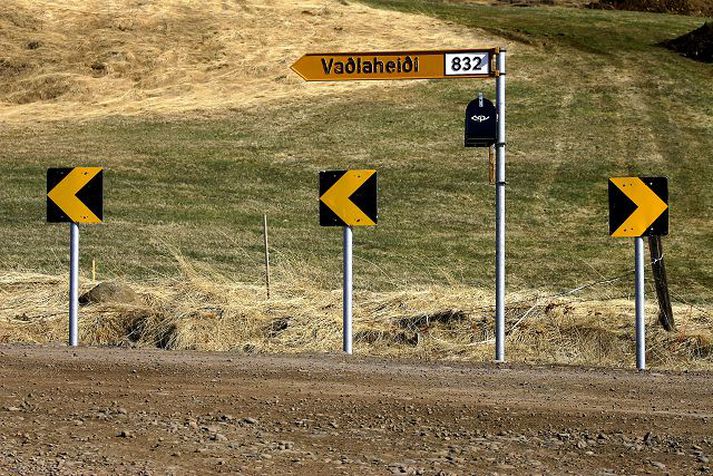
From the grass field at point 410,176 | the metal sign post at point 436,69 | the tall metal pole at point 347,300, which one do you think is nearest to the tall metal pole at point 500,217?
the metal sign post at point 436,69

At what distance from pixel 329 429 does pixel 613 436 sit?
1.63 meters

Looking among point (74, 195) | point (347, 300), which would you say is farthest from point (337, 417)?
point (74, 195)

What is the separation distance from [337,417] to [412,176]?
19.9 meters

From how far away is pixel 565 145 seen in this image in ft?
100

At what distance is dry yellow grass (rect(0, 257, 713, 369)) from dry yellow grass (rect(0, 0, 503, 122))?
19478mm

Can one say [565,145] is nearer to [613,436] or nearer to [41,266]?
[41,266]

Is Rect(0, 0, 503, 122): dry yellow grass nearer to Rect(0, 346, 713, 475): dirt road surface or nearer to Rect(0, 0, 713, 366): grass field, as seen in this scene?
Rect(0, 0, 713, 366): grass field

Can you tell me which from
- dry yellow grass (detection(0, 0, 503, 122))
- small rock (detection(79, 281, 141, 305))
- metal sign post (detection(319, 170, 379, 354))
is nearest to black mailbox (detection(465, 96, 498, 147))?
metal sign post (detection(319, 170, 379, 354))

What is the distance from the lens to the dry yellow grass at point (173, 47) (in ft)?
115

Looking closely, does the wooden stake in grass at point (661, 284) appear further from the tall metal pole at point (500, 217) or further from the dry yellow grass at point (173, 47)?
the dry yellow grass at point (173, 47)

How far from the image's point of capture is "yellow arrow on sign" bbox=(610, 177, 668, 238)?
1163 cm

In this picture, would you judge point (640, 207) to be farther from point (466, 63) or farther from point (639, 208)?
point (466, 63)

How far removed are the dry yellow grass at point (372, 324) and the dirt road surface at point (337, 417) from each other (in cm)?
220

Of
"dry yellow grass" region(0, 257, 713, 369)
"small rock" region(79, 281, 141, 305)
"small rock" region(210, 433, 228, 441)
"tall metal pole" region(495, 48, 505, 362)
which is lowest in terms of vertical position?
"small rock" region(210, 433, 228, 441)
